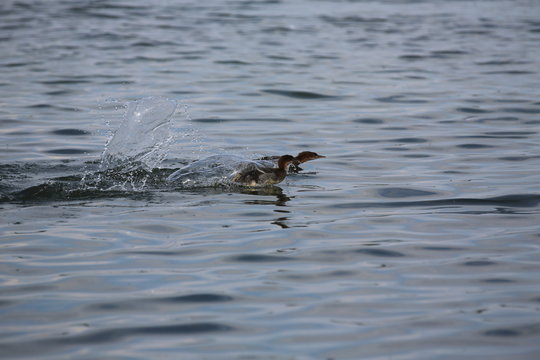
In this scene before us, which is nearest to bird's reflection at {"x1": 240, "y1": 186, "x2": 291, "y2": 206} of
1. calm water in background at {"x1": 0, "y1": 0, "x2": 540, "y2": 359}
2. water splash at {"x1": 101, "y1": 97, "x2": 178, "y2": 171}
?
calm water in background at {"x1": 0, "y1": 0, "x2": 540, "y2": 359}

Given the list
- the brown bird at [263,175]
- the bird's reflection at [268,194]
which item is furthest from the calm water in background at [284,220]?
the brown bird at [263,175]

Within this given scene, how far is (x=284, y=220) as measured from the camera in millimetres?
7410

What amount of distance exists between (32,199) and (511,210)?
4526 millimetres

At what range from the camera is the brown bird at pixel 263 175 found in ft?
28.9

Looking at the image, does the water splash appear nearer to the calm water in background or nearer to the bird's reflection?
the calm water in background

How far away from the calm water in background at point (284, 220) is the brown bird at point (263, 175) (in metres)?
0.16

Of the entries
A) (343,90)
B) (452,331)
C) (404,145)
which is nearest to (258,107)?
(343,90)

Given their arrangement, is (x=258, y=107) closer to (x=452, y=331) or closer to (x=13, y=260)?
(x=13, y=260)

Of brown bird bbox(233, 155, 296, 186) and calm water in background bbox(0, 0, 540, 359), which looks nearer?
calm water in background bbox(0, 0, 540, 359)

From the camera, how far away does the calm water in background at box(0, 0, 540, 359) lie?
4.98m

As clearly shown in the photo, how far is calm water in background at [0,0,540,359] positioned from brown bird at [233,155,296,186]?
0.16 meters

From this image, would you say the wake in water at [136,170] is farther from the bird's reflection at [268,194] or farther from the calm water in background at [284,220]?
the bird's reflection at [268,194]

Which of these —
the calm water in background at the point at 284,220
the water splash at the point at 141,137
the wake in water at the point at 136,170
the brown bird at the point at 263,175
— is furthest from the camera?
the water splash at the point at 141,137

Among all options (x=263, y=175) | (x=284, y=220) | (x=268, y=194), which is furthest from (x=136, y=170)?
(x=284, y=220)
